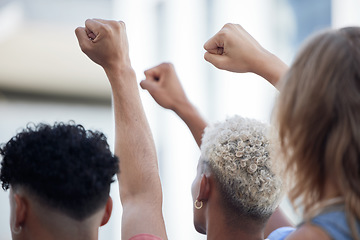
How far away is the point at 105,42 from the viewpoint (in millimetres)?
1628

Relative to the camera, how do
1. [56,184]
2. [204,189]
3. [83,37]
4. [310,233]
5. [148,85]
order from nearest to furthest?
1. [310,233]
2. [56,184]
3. [83,37]
4. [204,189]
5. [148,85]

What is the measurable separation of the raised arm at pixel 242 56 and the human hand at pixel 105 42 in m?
0.27

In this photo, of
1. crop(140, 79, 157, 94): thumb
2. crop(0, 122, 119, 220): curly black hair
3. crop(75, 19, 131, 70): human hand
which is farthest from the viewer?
crop(140, 79, 157, 94): thumb

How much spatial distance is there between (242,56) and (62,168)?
1.91 feet

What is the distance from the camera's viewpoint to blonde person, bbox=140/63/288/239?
5.52 ft

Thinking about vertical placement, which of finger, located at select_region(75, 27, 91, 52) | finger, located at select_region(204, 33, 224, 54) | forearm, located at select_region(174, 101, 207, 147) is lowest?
forearm, located at select_region(174, 101, 207, 147)

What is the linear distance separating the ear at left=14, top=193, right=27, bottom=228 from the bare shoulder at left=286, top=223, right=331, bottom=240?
57 centimetres

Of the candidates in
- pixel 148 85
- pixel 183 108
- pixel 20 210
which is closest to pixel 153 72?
pixel 148 85

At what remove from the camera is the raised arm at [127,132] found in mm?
1573

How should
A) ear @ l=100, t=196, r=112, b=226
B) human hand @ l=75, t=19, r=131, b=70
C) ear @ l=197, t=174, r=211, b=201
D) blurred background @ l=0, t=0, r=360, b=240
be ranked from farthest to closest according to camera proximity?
blurred background @ l=0, t=0, r=360, b=240
ear @ l=197, t=174, r=211, b=201
human hand @ l=75, t=19, r=131, b=70
ear @ l=100, t=196, r=112, b=226

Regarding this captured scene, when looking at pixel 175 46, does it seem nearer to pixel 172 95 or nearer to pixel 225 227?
pixel 172 95

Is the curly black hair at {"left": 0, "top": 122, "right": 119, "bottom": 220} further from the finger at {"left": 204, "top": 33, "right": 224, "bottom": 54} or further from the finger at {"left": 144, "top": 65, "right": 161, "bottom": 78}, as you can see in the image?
the finger at {"left": 144, "top": 65, "right": 161, "bottom": 78}

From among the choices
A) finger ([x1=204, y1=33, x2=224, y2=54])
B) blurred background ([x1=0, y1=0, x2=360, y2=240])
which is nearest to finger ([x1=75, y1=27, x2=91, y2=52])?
finger ([x1=204, y1=33, x2=224, y2=54])

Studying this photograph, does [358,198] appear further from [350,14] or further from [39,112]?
[39,112]
